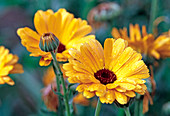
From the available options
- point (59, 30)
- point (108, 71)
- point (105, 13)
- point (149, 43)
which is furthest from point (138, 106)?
point (105, 13)

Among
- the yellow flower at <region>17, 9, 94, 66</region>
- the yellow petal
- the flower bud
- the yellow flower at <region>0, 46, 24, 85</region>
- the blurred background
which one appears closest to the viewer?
the yellow petal

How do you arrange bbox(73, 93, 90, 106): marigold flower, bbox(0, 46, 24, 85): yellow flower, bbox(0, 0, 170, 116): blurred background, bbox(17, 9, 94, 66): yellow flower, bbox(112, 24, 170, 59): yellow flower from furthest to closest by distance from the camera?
bbox(0, 0, 170, 116): blurred background → bbox(73, 93, 90, 106): marigold flower → bbox(112, 24, 170, 59): yellow flower → bbox(0, 46, 24, 85): yellow flower → bbox(17, 9, 94, 66): yellow flower

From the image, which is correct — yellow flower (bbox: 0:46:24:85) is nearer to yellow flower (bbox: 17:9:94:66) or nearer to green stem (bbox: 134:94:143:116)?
yellow flower (bbox: 17:9:94:66)

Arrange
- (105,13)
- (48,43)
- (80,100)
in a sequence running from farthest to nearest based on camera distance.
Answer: (105,13), (80,100), (48,43)

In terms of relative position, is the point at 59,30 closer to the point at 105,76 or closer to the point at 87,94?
the point at 105,76

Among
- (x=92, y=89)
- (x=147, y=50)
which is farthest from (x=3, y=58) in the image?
(x=147, y=50)

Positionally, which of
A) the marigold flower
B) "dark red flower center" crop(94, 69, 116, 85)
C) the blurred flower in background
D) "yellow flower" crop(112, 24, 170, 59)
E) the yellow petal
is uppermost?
the blurred flower in background

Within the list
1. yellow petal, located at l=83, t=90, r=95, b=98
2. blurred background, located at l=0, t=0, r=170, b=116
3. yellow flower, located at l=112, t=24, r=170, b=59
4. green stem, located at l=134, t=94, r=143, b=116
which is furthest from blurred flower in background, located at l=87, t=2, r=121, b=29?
yellow petal, located at l=83, t=90, r=95, b=98
